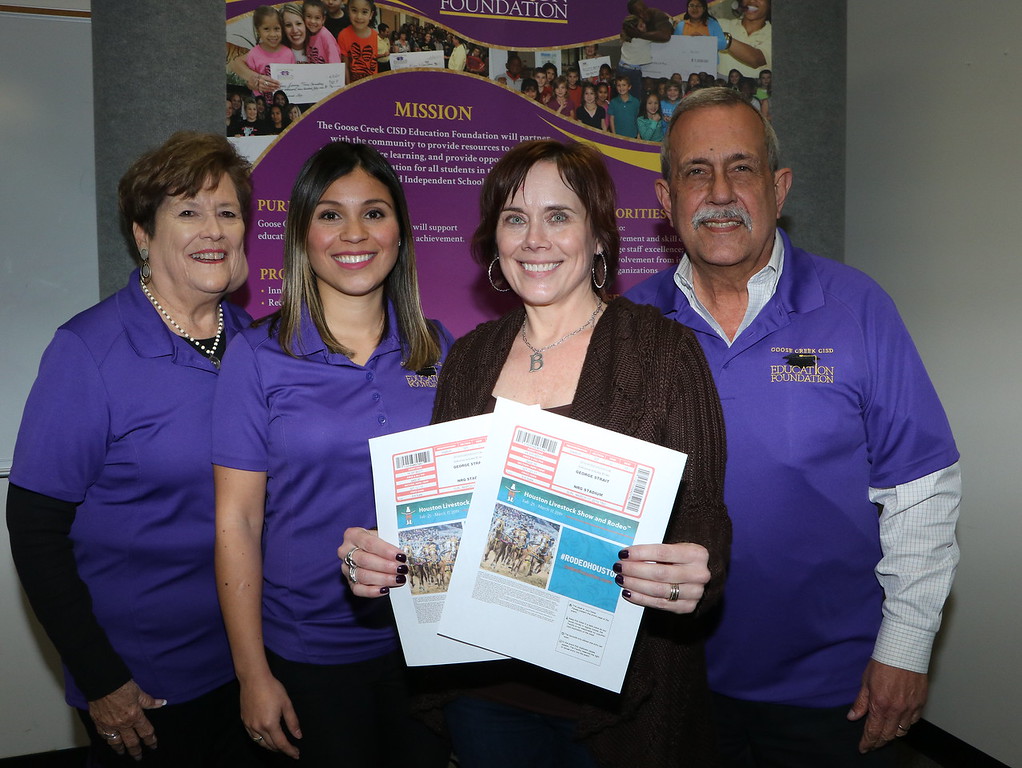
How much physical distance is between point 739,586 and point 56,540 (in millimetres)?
1893

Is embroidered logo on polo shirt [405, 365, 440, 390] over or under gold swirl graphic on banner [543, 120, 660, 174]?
under

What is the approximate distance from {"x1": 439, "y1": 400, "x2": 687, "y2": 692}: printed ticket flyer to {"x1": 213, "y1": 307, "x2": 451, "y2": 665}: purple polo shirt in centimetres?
56

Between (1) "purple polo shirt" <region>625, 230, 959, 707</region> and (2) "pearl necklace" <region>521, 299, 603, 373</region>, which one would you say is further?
(1) "purple polo shirt" <region>625, 230, 959, 707</region>

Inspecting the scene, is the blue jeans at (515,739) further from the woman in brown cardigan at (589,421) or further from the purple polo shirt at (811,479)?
the purple polo shirt at (811,479)

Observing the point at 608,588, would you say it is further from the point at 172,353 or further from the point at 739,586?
the point at 172,353

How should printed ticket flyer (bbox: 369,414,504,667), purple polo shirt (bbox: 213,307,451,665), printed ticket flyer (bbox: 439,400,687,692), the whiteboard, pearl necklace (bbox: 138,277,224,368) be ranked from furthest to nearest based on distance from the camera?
the whiteboard
pearl necklace (bbox: 138,277,224,368)
purple polo shirt (bbox: 213,307,451,665)
printed ticket flyer (bbox: 369,414,504,667)
printed ticket flyer (bbox: 439,400,687,692)

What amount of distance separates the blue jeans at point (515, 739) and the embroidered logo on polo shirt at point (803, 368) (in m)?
1.09

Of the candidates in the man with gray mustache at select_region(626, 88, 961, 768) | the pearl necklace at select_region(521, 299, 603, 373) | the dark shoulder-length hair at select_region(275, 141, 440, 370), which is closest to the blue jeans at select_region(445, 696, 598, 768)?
the man with gray mustache at select_region(626, 88, 961, 768)

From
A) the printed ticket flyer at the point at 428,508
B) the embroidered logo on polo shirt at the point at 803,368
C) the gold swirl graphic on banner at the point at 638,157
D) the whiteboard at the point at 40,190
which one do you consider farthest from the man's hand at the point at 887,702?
the whiteboard at the point at 40,190

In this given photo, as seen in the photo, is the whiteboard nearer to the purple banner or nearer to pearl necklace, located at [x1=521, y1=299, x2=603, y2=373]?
the purple banner

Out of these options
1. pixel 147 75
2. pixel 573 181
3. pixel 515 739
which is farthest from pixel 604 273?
pixel 147 75

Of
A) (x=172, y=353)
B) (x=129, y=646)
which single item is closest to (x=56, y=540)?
(x=129, y=646)

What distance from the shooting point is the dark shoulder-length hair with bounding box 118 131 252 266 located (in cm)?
232

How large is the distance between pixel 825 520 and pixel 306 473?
1.43m
